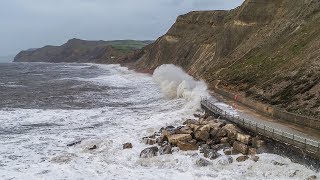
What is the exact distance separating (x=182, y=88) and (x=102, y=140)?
22105 mm

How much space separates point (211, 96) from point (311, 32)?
38.7 feet

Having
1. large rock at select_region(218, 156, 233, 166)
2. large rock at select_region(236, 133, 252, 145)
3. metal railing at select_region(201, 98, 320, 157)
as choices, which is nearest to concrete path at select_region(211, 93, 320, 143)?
metal railing at select_region(201, 98, 320, 157)

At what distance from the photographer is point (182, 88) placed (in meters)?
50.1

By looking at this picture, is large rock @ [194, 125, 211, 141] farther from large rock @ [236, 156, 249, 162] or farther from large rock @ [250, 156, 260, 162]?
large rock @ [250, 156, 260, 162]

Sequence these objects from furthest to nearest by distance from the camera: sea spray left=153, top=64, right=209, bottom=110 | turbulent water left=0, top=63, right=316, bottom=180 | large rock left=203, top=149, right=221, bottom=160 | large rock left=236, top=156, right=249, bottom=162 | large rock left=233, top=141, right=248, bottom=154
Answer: sea spray left=153, top=64, right=209, bottom=110 → large rock left=233, top=141, right=248, bottom=154 → large rock left=203, top=149, right=221, bottom=160 → large rock left=236, top=156, right=249, bottom=162 → turbulent water left=0, top=63, right=316, bottom=180

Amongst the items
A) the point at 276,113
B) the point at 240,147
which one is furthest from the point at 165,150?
the point at 276,113

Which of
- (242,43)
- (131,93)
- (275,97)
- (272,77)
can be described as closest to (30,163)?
(275,97)

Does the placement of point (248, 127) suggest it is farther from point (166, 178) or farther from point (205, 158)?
point (166, 178)

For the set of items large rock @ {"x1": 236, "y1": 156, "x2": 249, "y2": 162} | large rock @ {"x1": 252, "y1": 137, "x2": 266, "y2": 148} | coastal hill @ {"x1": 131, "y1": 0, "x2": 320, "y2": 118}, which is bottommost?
large rock @ {"x1": 236, "y1": 156, "x2": 249, "y2": 162}

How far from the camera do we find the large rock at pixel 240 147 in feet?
80.2

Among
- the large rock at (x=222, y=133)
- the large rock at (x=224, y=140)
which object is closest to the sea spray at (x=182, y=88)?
the large rock at (x=222, y=133)

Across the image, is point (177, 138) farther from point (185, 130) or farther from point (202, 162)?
point (202, 162)

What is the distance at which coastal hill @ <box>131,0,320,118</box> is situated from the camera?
35094 millimetres

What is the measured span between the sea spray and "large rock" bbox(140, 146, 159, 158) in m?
14.3
